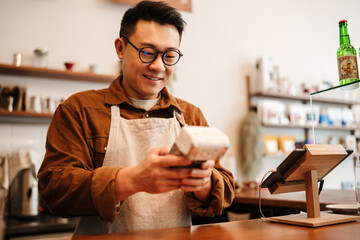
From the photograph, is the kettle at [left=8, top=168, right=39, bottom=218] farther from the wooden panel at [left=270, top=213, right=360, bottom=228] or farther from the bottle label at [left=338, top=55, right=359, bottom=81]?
the bottle label at [left=338, top=55, right=359, bottom=81]

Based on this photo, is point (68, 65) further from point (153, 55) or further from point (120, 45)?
point (153, 55)

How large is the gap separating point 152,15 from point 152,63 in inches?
7.3

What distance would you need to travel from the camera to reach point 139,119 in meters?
1.33

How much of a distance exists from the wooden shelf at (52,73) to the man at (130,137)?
5.67 feet

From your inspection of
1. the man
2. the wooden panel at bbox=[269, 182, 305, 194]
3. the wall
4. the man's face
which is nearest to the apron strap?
the man

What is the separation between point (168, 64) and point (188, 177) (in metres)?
0.56

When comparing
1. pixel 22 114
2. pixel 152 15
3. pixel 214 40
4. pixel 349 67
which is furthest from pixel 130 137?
pixel 214 40

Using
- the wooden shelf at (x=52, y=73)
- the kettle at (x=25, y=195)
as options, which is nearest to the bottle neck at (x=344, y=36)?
the wooden shelf at (x=52, y=73)

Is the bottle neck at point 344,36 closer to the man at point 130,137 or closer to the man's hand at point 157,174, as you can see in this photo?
the man at point 130,137

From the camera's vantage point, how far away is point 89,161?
121cm

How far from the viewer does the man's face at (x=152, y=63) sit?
1.25 meters

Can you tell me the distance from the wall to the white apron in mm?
1176

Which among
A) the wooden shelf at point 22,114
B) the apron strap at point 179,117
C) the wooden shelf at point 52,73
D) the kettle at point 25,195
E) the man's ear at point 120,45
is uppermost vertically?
the wooden shelf at point 52,73

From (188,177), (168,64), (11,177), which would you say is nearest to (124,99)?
(168,64)
